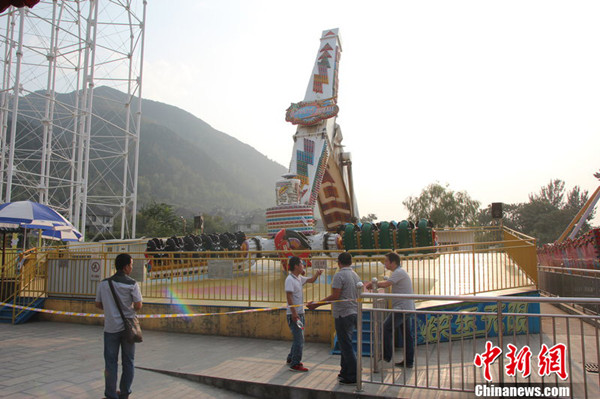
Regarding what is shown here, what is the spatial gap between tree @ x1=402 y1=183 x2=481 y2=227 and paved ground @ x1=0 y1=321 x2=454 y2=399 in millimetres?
38829

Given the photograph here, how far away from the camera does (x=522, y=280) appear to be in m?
9.02

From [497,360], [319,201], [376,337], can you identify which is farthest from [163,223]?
[497,360]

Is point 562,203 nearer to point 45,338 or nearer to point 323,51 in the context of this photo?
point 323,51

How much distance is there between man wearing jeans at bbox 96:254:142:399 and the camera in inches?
193

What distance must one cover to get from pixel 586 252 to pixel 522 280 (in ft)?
13.0

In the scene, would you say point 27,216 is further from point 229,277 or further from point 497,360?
point 497,360

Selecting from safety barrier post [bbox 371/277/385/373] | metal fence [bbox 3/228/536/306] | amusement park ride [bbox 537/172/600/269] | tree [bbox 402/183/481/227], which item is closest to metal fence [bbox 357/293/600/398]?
safety barrier post [bbox 371/277/385/373]

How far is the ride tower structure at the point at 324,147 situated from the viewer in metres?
26.5

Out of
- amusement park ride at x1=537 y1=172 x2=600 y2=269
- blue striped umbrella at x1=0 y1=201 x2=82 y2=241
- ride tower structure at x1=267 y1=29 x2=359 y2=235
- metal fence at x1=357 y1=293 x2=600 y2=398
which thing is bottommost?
metal fence at x1=357 y1=293 x2=600 y2=398

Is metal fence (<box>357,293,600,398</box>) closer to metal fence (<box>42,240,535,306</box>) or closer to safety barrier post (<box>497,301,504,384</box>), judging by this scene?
safety barrier post (<box>497,301,504,384</box>)

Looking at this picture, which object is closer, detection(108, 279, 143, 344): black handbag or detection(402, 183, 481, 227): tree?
detection(108, 279, 143, 344): black handbag

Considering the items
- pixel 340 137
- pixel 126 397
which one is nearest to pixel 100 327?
pixel 126 397

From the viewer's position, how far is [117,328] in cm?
491

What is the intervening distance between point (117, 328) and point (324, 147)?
74.6 feet
